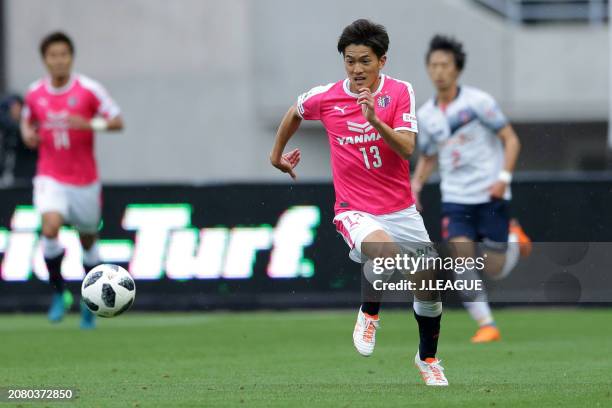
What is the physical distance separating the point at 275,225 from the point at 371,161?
668cm

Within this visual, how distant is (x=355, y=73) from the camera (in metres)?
8.68

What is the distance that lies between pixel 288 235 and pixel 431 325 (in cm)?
684

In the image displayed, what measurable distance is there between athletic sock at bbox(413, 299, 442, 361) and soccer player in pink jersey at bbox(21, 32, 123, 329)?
565 centimetres

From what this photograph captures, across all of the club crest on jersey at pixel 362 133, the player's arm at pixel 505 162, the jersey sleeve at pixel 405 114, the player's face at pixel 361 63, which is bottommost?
the player's arm at pixel 505 162

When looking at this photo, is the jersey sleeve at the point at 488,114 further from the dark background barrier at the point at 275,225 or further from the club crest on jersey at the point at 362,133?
the club crest on jersey at the point at 362,133

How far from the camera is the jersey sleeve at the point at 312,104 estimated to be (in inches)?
360

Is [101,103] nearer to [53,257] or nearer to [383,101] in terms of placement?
[53,257]

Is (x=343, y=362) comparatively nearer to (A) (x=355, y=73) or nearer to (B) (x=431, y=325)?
(B) (x=431, y=325)

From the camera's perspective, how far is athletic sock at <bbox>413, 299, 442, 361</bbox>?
8734 mm

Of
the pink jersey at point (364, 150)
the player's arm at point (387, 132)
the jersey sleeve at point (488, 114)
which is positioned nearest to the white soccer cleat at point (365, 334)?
the pink jersey at point (364, 150)

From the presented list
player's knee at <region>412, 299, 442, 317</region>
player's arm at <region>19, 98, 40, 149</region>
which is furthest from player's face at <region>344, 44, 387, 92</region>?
player's arm at <region>19, 98, 40, 149</region>

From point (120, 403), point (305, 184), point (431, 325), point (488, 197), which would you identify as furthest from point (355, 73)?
point (305, 184)

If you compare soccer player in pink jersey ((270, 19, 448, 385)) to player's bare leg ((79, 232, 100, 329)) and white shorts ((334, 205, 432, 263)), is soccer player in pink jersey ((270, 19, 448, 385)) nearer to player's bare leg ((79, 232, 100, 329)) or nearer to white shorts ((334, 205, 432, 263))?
white shorts ((334, 205, 432, 263))

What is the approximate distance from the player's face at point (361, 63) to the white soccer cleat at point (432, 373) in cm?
172
